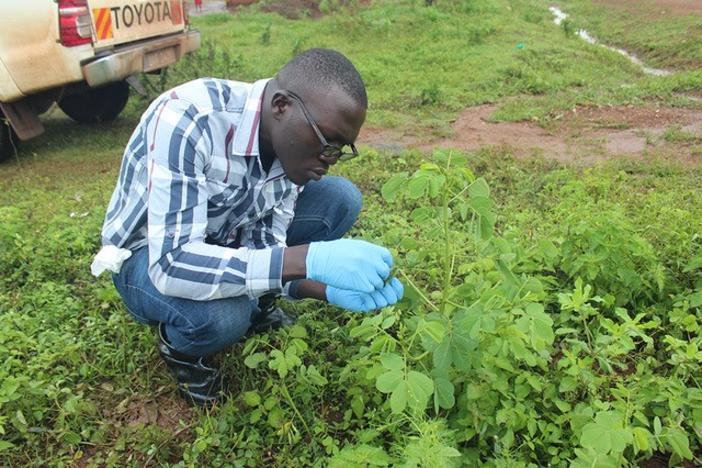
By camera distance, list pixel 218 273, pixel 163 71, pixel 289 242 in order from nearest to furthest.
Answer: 1. pixel 218 273
2. pixel 289 242
3. pixel 163 71

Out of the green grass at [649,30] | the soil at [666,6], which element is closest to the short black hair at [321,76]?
the green grass at [649,30]

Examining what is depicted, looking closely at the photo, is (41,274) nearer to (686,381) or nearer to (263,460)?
(263,460)

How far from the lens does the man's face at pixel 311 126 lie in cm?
172

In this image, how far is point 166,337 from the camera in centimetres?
206

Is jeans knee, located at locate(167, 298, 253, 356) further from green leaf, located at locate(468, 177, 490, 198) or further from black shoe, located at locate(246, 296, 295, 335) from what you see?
green leaf, located at locate(468, 177, 490, 198)

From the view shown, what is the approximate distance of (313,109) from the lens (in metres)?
1.73

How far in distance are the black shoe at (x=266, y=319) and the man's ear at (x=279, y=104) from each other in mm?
833

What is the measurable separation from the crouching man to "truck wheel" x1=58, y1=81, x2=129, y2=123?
411 centimetres

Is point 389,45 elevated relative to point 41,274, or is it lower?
lower

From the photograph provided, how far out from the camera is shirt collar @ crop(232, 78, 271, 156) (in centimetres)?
184

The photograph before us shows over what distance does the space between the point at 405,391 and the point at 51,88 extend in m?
4.08

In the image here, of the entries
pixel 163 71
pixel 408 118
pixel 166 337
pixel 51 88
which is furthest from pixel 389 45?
pixel 166 337

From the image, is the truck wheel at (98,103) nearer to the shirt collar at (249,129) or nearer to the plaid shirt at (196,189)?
the plaid shirt at (196,189)

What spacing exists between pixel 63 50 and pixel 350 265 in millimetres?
3581
